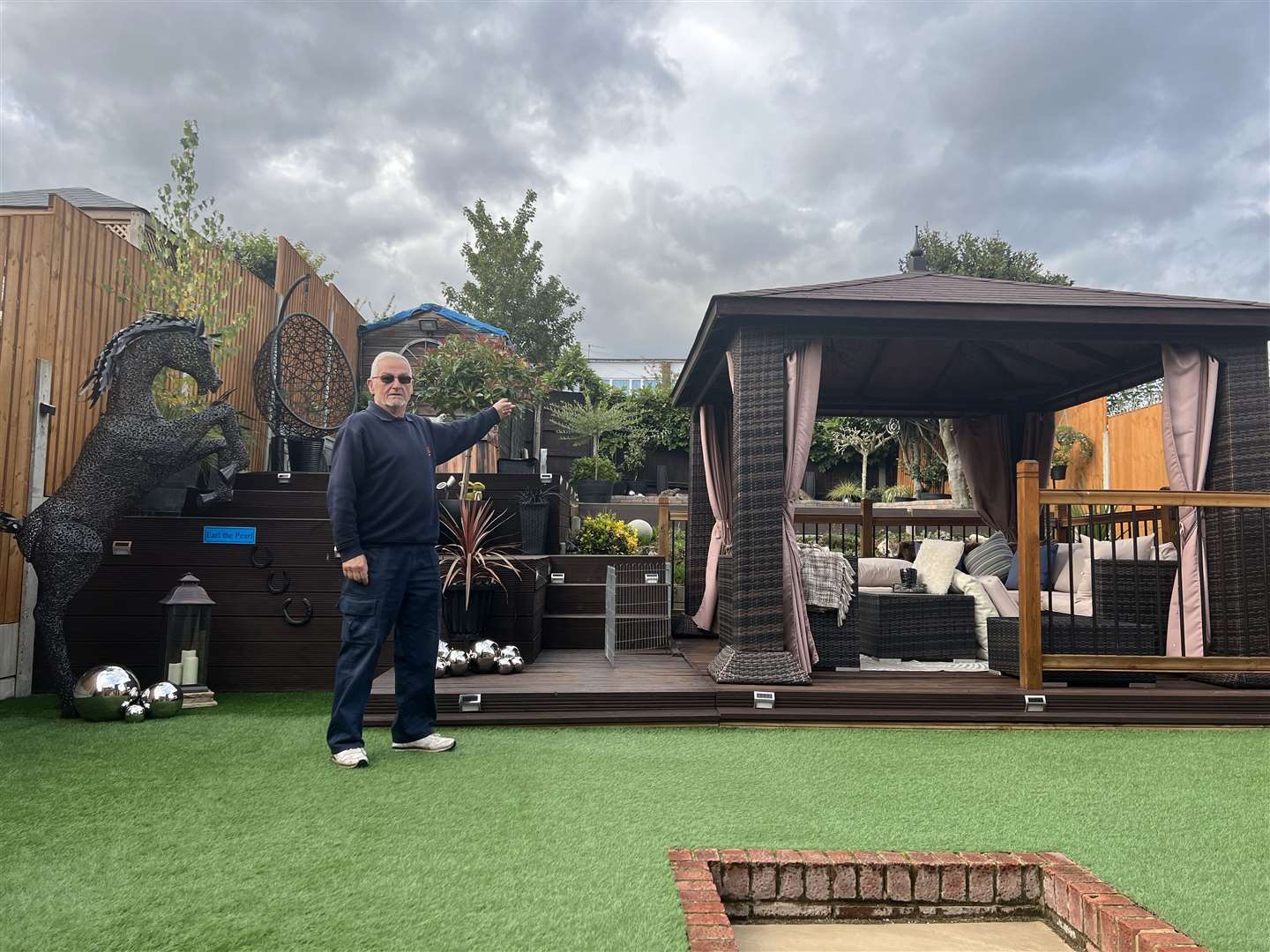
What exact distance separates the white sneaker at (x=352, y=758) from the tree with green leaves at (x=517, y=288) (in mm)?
19278

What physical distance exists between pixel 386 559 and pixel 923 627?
12.7ft

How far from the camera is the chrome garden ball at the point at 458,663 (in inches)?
173

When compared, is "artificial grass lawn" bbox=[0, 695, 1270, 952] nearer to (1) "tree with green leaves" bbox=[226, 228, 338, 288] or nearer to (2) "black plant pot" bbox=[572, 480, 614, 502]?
(2) "black plant pot" bbox=[572, 480, 614, 502]

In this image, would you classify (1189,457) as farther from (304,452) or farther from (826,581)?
(304,452)

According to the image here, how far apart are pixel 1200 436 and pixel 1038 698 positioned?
191cm

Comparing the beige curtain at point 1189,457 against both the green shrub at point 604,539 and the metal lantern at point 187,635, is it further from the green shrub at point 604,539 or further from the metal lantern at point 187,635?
the metal lantern at point 187,635

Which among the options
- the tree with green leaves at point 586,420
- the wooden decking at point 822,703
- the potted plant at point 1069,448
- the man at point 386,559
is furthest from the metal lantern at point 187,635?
the potted plant at point 1069,448

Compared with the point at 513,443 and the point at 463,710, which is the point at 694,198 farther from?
the point at 463,710

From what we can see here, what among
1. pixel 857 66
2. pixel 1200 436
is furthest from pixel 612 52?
pixel 1200 436

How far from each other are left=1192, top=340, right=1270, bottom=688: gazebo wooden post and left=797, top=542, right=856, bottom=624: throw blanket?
2.03 meters

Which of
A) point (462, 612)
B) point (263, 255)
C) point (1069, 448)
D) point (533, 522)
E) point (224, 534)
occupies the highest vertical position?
point (263, 255)

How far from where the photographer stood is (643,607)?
5.95 metres

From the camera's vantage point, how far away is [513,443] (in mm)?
8477

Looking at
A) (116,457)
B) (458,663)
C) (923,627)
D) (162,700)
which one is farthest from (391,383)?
(923,627)
